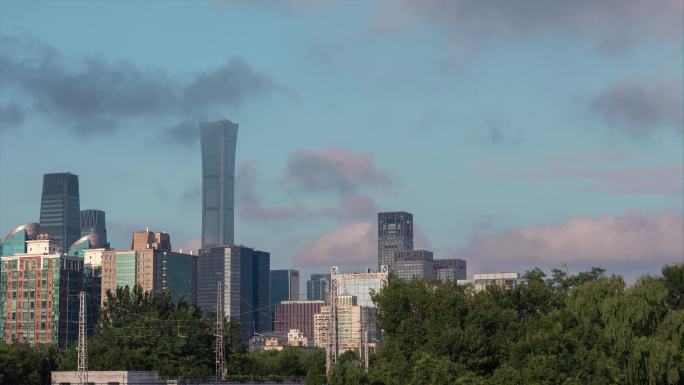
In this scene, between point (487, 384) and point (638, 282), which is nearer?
Answer: point (487, 384)

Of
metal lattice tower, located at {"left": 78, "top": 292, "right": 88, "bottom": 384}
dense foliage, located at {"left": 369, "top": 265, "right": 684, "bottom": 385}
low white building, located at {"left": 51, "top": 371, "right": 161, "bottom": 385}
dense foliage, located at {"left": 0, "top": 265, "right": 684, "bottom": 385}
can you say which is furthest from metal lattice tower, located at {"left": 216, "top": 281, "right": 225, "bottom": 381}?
dense foliage, located at {"left": 369, "top": 265, "right": 684, "bottom": 385}

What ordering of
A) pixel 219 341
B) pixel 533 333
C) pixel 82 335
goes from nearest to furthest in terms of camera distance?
pixel 533 333 < pixel 82 335 < pixel 219 341

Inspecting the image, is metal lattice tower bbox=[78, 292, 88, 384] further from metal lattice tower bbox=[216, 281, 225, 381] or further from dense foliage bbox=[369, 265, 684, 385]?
dense foliage bbox=[369, 265, 684, 385]

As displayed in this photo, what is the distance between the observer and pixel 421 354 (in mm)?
97438

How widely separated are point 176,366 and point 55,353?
25955 millimetres

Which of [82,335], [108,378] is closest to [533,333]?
[82,335]

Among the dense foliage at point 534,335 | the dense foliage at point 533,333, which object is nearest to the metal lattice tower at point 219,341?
the dense foliage at point 533,333

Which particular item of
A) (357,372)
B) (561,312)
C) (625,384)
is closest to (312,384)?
(357,372)

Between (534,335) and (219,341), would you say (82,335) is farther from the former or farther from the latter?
(534,335)

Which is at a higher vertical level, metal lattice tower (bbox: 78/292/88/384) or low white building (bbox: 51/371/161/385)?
metal lattice tower (bbox: 78/292/88/384)

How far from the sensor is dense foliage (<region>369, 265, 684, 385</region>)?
298 feet

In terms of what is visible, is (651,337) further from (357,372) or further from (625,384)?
(357,372)

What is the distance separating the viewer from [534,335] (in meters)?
94.3

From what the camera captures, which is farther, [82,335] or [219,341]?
[219,341]
